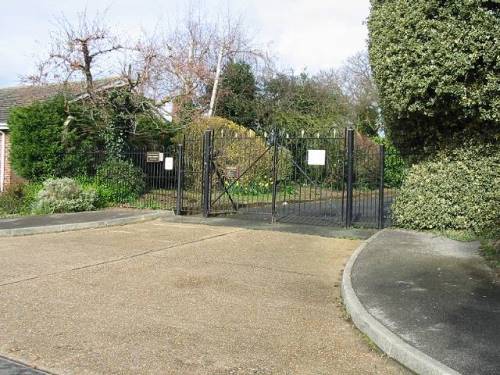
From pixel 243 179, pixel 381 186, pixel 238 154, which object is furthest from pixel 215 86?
pixel 381 186

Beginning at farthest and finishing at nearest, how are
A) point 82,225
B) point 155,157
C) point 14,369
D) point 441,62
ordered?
1. point 155,157
2. point 82,225
3. point 441,62
4. point 14,369

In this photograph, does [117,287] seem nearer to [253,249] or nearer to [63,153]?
[253,249]

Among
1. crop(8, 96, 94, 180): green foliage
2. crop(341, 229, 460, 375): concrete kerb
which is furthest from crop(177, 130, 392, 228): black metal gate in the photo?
crop(341, 229, 460, 375): concrete kerb

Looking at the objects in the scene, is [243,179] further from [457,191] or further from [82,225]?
[457,191]

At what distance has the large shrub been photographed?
1703 cm

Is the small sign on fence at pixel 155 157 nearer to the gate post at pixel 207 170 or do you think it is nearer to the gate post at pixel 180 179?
the gate post at pixel 180 179

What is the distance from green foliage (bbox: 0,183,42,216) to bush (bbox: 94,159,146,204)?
1.75 metres

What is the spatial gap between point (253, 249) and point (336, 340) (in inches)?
171

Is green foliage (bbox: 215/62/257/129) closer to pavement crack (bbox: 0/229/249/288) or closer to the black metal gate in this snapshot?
the black metal gate

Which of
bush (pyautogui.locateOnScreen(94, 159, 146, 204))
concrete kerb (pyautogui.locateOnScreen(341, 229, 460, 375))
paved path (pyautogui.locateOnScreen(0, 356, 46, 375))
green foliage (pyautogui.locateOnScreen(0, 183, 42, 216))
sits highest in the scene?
bush (pyautogui.locateOnScreen(94, 159, 146, 204))

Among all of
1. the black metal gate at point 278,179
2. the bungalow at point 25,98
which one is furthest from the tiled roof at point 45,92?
the black metal gate at point 278,179

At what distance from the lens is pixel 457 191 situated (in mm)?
9148

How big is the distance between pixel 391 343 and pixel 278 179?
13505 millimetres

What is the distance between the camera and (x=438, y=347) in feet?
13.1
